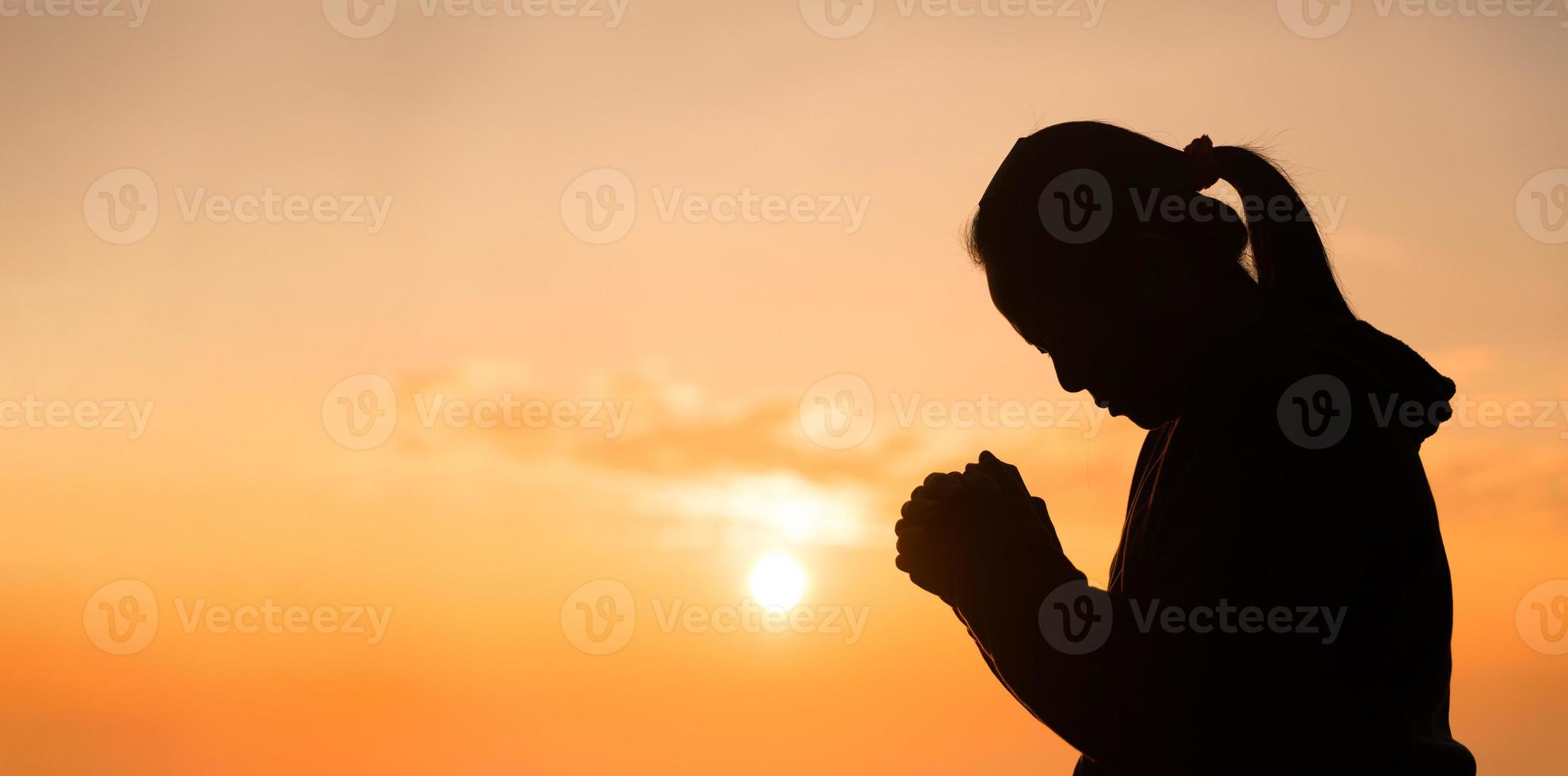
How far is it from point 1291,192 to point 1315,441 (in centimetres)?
81

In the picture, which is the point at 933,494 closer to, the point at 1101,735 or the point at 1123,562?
the point at 1123,562

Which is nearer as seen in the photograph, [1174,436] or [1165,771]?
[1165,771]

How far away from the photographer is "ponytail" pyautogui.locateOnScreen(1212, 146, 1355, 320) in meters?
2.50

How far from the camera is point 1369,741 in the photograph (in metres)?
1.95

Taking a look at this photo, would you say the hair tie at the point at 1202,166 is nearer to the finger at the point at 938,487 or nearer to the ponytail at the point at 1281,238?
the ponytail at the point at 1281,238

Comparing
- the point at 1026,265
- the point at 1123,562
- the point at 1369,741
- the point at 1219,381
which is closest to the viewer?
the point at 1369,741

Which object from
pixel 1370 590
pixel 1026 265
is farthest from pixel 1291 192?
pixel 1370 590
